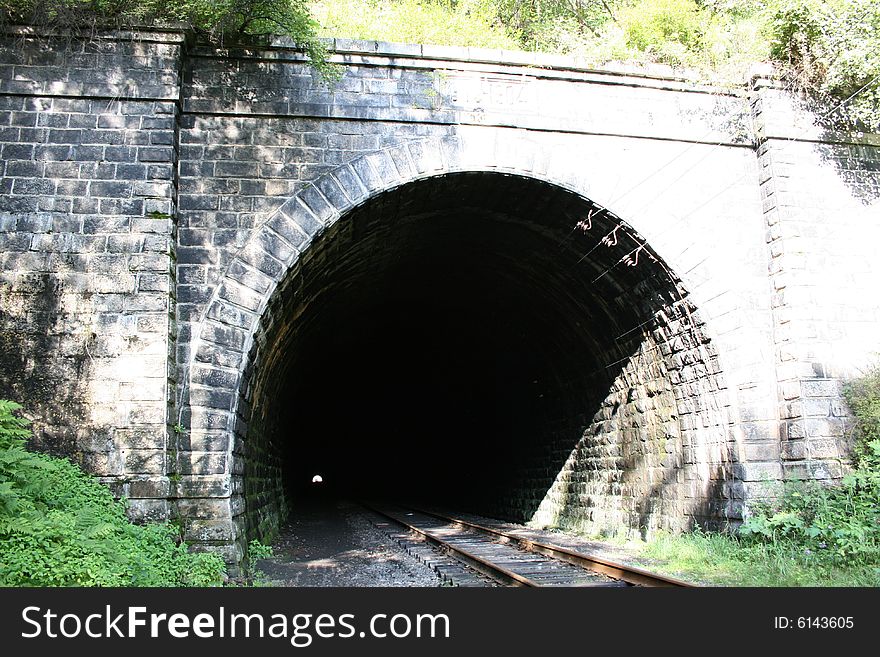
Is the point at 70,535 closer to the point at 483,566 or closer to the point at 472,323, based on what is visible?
the point at 483,566

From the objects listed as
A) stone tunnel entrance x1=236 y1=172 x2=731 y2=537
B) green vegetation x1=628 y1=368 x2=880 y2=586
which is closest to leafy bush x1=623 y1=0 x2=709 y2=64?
stone tunnel entrance x1=236 y1=172 x2=731 y2=537

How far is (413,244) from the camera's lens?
1105 cm

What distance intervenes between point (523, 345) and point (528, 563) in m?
5.75

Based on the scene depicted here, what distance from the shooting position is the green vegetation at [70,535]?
5355 millimetres

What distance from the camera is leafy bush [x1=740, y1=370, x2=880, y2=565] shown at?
24.1 ft

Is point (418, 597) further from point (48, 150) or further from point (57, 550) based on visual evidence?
point (48, 150)

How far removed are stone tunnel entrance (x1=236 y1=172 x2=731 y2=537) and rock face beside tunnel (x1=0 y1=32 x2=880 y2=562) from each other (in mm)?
62

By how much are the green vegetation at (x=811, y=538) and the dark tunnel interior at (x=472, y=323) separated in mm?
2742

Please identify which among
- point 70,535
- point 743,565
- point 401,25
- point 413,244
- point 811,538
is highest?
point 401,25

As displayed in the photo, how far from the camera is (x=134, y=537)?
21.6ft

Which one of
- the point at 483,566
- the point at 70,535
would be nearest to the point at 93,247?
the point at 70,535

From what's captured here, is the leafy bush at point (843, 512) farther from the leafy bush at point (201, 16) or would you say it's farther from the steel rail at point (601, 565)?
the leafy bush at point (201, 16)

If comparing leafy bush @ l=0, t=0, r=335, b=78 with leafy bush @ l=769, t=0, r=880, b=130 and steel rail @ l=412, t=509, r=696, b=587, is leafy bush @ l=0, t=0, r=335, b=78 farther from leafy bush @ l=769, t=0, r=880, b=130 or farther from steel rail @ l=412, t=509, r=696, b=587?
steel rail @ l=412, t=509, r=696, b=587

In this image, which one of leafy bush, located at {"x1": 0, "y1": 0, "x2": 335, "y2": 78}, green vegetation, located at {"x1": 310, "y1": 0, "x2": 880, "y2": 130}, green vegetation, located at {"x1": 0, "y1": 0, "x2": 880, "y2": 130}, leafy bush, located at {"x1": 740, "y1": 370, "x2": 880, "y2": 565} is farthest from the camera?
green vegetation, located at {"x1": 310, "y1": 0, "x2": 880, "y2": 130}
